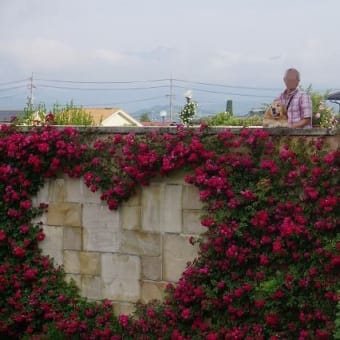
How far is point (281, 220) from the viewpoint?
4.99 meters

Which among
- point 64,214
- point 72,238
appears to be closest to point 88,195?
point 64,214

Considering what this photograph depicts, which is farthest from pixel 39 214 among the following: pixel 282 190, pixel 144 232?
pixel 282 190

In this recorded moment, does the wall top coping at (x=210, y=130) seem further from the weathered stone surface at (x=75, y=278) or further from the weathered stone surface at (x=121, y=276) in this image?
the weathered stone surface at (x=75, y=278)

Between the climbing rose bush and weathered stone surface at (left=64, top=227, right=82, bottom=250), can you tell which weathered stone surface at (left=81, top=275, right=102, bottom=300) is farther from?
weathered stone surface at (left=64, top=227, right=82, bottom=250)

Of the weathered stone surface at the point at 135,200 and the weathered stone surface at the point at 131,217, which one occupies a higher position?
the weathered stone surface at the point at 135,200

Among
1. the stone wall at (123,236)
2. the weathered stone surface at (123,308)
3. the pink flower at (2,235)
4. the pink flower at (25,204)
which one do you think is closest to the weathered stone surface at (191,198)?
the stone wall at (123,236)

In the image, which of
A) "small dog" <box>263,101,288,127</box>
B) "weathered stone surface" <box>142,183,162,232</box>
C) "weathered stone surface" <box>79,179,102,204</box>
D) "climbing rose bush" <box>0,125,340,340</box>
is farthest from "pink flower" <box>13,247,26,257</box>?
"small dog" <box>263,101,288,127</box>

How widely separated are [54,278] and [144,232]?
101 centimetres

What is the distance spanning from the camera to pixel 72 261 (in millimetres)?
6086

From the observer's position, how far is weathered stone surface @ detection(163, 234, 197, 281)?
18.1ft

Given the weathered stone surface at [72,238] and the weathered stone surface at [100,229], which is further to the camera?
the weathered stone surface at [72,238]

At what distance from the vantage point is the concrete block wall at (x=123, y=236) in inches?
219

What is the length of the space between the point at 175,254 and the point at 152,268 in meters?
0.27

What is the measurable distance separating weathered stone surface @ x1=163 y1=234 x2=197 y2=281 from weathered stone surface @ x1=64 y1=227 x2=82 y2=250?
33.3 inches
